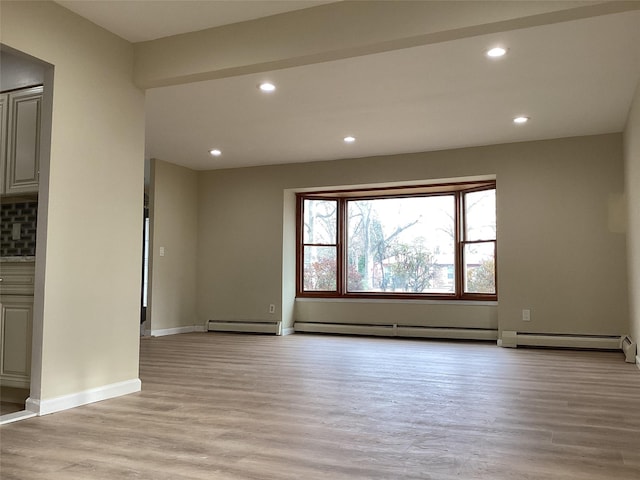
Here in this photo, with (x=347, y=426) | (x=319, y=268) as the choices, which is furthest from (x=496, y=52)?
(x=319, y=268)

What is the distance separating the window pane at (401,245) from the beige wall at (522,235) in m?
0.44

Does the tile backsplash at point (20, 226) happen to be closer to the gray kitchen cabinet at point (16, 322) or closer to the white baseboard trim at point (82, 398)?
the gray kitchen cabinet at point (16, 322)

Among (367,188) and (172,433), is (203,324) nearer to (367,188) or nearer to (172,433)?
(367,188)

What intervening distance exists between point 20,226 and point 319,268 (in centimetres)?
461

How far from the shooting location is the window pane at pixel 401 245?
7621mm

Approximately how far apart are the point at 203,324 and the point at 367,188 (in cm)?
319

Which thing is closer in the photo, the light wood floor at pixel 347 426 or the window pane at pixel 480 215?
the light wood floor at pixel 347 426

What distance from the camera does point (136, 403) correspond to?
134 inches

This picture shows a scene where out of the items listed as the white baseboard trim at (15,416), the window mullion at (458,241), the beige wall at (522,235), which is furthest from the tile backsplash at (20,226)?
the window mullion at (458,241)

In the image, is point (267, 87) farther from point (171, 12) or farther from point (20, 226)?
point (20, 226)

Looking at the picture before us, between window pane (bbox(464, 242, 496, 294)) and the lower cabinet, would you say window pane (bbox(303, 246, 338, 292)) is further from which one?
the lower cabinet

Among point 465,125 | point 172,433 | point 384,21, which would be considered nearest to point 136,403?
point 172,433

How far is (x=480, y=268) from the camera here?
7.29 m

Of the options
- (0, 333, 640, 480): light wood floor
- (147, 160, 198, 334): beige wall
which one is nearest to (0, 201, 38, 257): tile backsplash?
(0, 333, 640, 480): light wood floor
